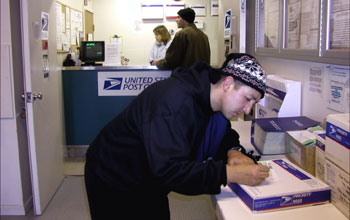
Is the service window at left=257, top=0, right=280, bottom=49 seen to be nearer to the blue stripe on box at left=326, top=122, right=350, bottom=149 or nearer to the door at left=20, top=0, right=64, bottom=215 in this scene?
the blue stripe on box at left=326, top=122, right=350, bottom=149

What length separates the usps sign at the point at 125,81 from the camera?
3752mm

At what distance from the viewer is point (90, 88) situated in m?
3.78

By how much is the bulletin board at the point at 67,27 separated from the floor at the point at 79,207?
149cm

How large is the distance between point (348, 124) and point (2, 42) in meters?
2.21

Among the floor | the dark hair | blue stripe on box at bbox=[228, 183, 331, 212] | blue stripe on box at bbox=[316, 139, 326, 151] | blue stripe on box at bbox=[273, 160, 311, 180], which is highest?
the dark hair

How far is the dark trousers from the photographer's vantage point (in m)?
1.31

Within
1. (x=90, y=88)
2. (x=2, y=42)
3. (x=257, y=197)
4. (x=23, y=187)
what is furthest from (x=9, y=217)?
(x=257, y=197)

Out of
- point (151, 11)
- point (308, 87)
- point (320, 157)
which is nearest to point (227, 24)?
point (308, 87)

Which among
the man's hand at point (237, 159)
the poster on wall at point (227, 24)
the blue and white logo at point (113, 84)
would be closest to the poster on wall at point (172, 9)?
the blue and white logo at point (113, 84)

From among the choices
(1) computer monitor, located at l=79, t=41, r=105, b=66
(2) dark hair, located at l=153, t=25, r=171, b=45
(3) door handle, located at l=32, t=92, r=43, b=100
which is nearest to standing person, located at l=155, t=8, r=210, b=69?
(1) computer monitor, located at l=79, t=41, r=105, b=66

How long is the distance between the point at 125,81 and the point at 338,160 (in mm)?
2903

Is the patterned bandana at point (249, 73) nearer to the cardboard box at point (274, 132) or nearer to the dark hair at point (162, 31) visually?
the cardboard box at point (274, 132)

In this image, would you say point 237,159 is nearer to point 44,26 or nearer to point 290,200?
point 290,200

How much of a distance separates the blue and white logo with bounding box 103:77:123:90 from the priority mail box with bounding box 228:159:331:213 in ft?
8.89
